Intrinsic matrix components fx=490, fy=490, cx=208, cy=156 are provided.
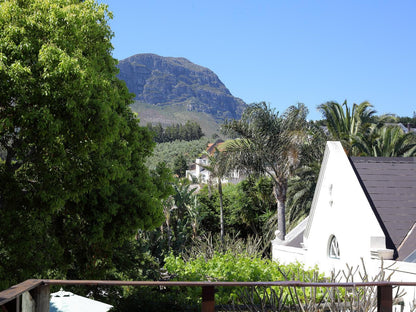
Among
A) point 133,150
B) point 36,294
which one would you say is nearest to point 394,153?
point 133,150

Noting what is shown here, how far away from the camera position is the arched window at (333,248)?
14.7 m

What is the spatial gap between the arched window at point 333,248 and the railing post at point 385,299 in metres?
11.1

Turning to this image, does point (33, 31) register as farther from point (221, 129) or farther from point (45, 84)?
point (221, 129)

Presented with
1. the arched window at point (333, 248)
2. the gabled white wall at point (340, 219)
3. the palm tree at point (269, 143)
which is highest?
the palm tree at point (269, 143)

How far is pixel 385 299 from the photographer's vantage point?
3832mm

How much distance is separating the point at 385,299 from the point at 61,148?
7538mm

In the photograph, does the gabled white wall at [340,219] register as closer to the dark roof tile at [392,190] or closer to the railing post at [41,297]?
the dark roof tile at [392,190]

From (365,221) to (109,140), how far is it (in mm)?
6881

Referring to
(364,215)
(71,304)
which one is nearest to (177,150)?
(364,215)

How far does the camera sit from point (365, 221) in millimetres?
12688

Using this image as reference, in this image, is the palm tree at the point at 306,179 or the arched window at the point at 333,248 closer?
the arched window at the point at 333,248

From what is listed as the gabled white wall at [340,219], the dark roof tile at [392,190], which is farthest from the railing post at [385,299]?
the gabled white wall at [340,219]

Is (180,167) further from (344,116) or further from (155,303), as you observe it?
(155,303)

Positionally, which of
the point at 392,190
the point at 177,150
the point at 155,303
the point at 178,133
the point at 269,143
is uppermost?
the point at 178,133
